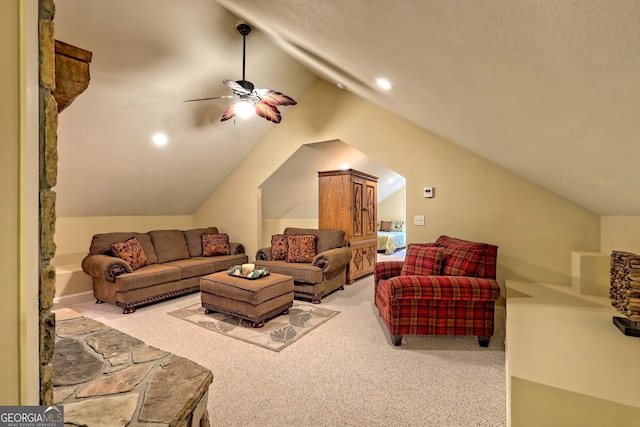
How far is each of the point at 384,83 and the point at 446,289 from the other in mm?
1968

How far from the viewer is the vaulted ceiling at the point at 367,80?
100 centimetres

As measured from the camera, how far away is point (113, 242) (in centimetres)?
426

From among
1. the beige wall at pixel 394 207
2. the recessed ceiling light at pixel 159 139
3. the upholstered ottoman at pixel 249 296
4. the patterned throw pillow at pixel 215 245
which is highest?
the recessed ceiling light at pixel 159 139

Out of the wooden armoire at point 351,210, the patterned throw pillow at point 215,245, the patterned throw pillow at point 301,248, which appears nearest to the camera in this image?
the patterned throw pillow at point 301,248

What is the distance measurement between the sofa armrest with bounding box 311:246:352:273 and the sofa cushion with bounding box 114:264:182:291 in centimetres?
206

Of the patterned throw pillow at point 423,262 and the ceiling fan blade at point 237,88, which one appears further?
the patterned throw pillow at point 423,262

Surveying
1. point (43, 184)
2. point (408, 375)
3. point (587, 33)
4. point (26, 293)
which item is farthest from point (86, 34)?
point (408, 375)

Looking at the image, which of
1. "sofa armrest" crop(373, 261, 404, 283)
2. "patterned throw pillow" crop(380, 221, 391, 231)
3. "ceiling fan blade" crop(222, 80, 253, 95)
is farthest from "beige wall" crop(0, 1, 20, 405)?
"patterned throw pillow" crop(380, 221, 391, 231)

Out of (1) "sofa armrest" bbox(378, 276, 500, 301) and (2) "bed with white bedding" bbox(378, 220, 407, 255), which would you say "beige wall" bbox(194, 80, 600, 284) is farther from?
(2) "bed with white bedding" bbox(378, 220, 407, 255)

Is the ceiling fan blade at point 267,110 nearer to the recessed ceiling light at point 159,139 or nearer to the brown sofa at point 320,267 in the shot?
the recessed ceiling light at point 159,139

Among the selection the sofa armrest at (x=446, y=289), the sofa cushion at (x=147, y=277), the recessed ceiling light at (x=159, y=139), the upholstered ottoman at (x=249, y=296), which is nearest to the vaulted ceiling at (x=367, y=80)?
the recessed ceiling light at (x=159, y=139)

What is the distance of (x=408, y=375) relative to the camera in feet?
7.36

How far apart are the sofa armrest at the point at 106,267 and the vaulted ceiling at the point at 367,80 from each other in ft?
3.36

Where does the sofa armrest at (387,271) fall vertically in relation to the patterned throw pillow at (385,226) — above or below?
below
